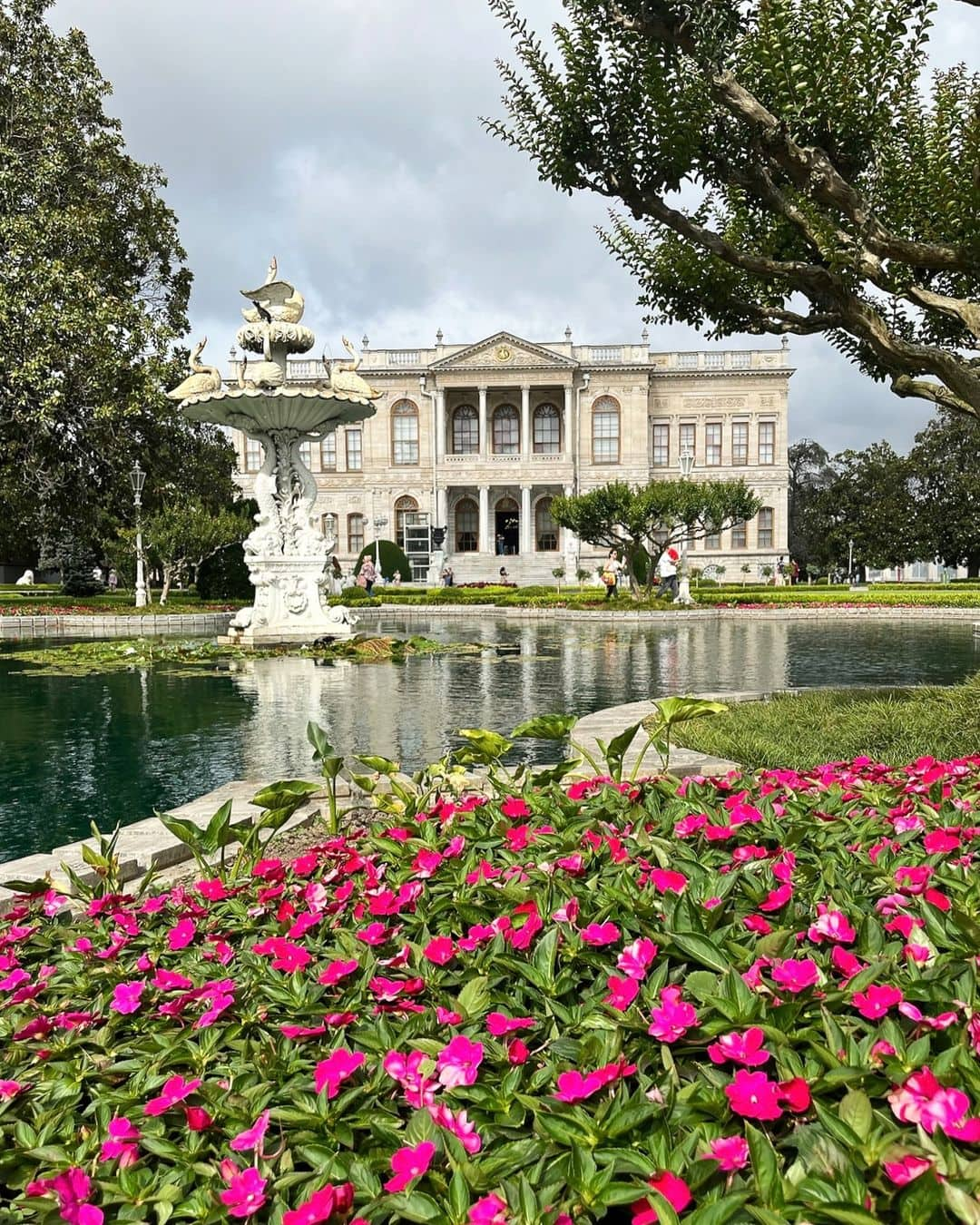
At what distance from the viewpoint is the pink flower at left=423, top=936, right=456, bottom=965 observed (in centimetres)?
202

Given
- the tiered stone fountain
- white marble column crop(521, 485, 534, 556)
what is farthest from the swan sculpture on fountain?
white marble column crop(521, 485, 534, 556)

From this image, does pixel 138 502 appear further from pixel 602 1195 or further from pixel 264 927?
pixel 602 1195

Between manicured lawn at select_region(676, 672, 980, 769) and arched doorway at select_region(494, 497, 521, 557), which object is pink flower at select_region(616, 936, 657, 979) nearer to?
manicured lawn at select_region(676, 672, 980, 769)

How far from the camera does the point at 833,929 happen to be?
1.92 metres

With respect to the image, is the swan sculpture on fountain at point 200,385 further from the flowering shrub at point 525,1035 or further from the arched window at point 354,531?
the arched window at point 354,531

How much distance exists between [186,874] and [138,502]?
791 inches

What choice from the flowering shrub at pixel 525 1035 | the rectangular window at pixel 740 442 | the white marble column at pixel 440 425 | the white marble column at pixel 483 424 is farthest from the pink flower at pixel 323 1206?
the rectangular window at pixel 740 442

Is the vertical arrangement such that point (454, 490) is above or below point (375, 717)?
above

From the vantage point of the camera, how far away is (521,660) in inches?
496

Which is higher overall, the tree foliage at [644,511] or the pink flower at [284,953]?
the tree foliage at [644,511]

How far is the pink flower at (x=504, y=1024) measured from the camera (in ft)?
5.60

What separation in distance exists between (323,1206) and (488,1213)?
0.73 feet

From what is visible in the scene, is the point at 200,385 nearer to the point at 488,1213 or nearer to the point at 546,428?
the point at 488,1213

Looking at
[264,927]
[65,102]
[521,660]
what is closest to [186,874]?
[264,927]
